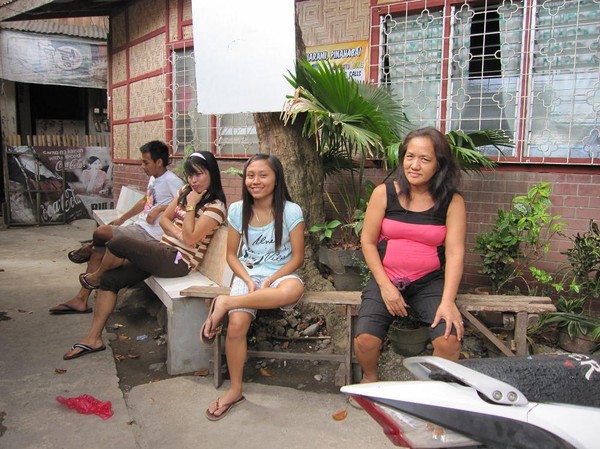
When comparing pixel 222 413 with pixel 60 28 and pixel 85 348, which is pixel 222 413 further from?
pixel 60 28

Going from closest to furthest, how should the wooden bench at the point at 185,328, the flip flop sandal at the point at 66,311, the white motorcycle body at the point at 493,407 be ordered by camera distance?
the white motorcycle body at the point at 493,407 → the wooden bench at the point at 185,328 → the flip flop sandal at the point at 66,311

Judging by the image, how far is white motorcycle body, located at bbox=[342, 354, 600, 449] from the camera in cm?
127

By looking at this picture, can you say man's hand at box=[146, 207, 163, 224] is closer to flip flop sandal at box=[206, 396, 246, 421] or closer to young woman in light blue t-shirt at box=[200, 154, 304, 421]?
young woman in light blue t-shirt at box=[200, 154, 304, 421]

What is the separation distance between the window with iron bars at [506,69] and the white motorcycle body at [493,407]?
3.14m

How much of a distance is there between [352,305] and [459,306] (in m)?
0.61

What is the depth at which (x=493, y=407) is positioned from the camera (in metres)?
1.28

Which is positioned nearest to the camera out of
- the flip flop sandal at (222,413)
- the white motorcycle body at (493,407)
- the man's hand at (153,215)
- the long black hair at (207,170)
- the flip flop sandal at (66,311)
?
the white motorcycle body at (493,407)

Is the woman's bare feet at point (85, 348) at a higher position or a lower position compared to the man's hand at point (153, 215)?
lower

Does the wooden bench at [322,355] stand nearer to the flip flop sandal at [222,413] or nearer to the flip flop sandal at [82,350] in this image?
the flip flop sandal at [222,413]

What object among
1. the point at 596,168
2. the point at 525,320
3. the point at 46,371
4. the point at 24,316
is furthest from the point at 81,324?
the point at 596,168

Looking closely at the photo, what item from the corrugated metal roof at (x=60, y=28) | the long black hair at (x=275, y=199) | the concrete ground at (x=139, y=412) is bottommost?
the concrete ground at (x=139, y=412)

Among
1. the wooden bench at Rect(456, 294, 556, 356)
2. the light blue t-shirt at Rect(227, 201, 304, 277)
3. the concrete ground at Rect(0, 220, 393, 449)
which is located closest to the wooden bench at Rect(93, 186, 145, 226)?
the concrete ground at Rect(0, 220, 393, 449)

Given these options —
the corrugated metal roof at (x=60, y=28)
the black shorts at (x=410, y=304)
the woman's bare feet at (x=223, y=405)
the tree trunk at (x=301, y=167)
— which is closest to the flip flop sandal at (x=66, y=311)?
the tree trunk at (x=301, y=167)

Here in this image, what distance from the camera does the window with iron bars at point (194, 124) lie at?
6340 mm
